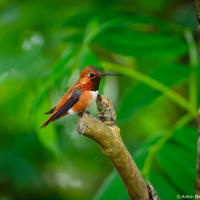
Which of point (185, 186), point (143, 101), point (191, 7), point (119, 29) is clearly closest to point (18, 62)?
point (119, 29)

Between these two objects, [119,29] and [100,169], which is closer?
[119,29]

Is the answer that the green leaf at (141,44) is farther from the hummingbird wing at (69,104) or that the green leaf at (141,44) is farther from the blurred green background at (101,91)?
the hummingbird wing at (69,104)

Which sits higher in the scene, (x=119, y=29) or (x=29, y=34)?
(x=29, y=34)

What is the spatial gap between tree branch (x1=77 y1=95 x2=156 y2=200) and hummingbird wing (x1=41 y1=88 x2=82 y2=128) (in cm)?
22

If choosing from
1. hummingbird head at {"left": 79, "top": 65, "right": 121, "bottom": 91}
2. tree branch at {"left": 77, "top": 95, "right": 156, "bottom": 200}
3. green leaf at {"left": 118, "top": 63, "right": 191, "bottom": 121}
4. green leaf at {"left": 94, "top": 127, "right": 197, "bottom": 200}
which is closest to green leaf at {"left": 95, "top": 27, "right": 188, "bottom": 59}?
green leaf at {"left": 118, "top": 63, "right": 191, "bottom": 121}

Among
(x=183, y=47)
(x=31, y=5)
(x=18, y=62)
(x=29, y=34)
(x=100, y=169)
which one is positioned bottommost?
(x=100, y=169)

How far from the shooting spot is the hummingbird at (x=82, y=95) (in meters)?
1.77

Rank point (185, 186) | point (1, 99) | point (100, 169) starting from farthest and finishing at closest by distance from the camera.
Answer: point (100, 169)
point (1, 99)
point (185, 186)

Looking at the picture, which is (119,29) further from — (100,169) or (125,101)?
(100,169)

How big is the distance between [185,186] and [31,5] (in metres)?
3.11

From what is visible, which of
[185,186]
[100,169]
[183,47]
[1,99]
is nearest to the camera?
[185,186]

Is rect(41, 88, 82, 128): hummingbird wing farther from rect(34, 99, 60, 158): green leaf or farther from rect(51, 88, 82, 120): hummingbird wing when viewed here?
rect(34, 99, 60, 158): green leaf

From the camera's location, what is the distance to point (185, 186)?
2.37 m

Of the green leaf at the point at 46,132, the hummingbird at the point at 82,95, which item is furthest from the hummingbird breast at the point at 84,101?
the green leaf at the point at 46,132
